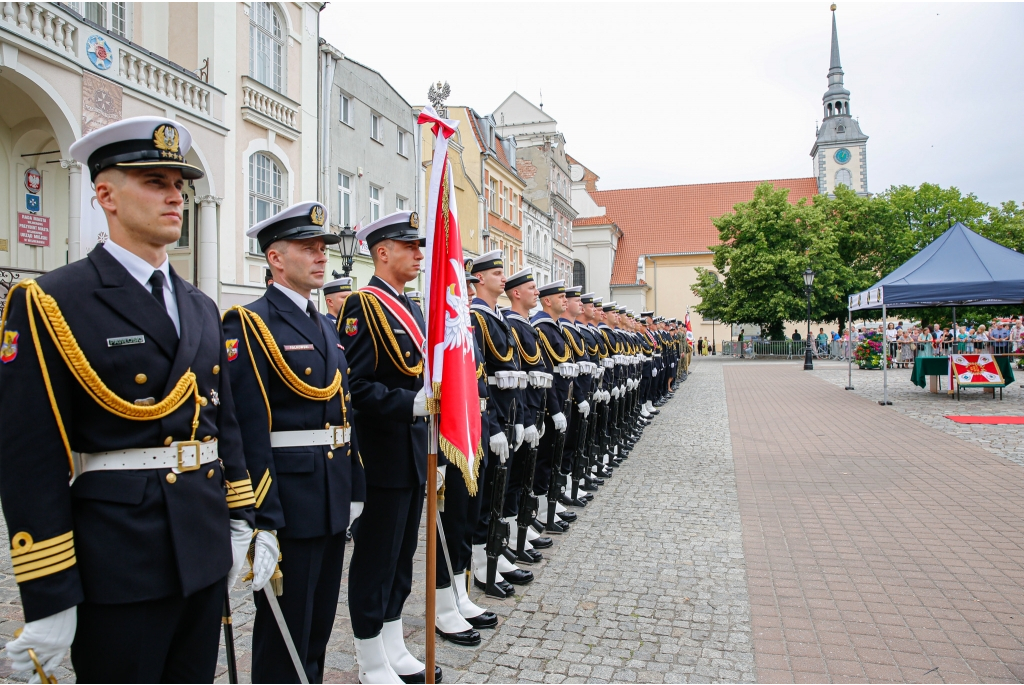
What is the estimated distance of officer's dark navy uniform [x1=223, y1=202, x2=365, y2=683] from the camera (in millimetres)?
2586

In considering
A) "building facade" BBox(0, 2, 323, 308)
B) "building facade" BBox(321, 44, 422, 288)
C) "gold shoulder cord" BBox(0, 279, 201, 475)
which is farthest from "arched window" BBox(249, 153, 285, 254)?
"gold shoulder cord" BBox(0, 279, 201, 475)

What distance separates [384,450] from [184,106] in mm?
12213

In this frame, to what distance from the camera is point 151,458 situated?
202cm

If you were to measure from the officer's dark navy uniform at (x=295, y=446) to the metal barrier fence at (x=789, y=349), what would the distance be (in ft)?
143

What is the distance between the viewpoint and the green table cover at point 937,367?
17364 millimetres

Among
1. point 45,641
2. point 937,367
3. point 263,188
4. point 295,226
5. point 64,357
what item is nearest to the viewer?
point 45,641

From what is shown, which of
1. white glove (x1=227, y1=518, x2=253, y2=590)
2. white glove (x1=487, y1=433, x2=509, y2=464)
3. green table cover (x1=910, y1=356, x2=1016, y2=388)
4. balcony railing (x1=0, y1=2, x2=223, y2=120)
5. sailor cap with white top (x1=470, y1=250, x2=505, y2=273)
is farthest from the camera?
green table cover (x1=910, y1=356, x2=1016, y2=388)

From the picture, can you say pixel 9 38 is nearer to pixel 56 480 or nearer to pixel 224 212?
pixel 224 212

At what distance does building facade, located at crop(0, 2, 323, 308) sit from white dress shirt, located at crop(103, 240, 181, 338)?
27.6 feet

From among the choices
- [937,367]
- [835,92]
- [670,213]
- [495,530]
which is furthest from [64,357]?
[835,92]

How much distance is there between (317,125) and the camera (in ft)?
59.0

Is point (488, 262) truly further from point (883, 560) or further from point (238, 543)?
point (883, 560)

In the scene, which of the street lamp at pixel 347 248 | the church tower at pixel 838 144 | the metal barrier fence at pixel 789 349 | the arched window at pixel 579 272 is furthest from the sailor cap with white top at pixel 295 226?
the church tower at pixel 838 144

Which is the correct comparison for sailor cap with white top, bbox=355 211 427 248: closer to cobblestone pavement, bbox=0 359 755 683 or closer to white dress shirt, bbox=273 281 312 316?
white dress shirt, bbox=273 281 312 316
